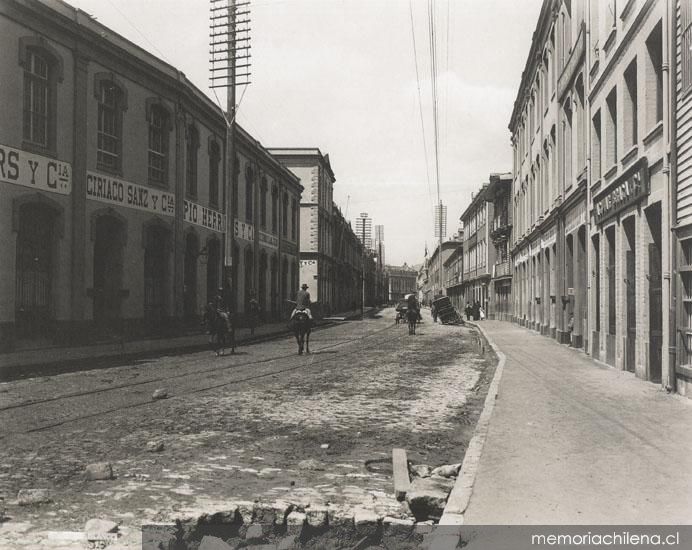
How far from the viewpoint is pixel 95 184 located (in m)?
18.9

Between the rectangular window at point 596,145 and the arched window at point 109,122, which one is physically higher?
the arched window at point 109,122

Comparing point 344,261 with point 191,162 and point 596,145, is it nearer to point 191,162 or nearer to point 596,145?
point 191,162

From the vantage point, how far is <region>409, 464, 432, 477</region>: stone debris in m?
5.85

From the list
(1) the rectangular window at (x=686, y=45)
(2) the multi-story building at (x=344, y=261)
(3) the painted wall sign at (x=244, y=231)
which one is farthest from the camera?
(2) the multi-story building at (x=344, y=261)

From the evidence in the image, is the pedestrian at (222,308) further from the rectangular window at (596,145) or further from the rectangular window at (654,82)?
the rectangular window at (654,82)

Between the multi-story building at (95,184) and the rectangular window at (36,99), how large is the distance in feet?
0.11

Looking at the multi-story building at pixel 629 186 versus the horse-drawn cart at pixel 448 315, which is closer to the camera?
the multi-story building at pixel 629 186

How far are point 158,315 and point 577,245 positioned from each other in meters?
14.1

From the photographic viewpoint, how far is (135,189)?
21.2 meters

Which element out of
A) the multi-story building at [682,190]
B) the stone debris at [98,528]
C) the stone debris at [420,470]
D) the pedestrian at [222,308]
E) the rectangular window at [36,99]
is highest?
the rectangular window at [36,99]

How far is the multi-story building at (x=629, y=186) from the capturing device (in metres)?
11.1

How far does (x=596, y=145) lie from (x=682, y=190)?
721 cm

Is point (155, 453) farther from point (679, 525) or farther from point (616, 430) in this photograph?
point (616, 430)

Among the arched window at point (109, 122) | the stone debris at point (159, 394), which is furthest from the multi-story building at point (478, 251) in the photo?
the stone debris at point (159, 394)
